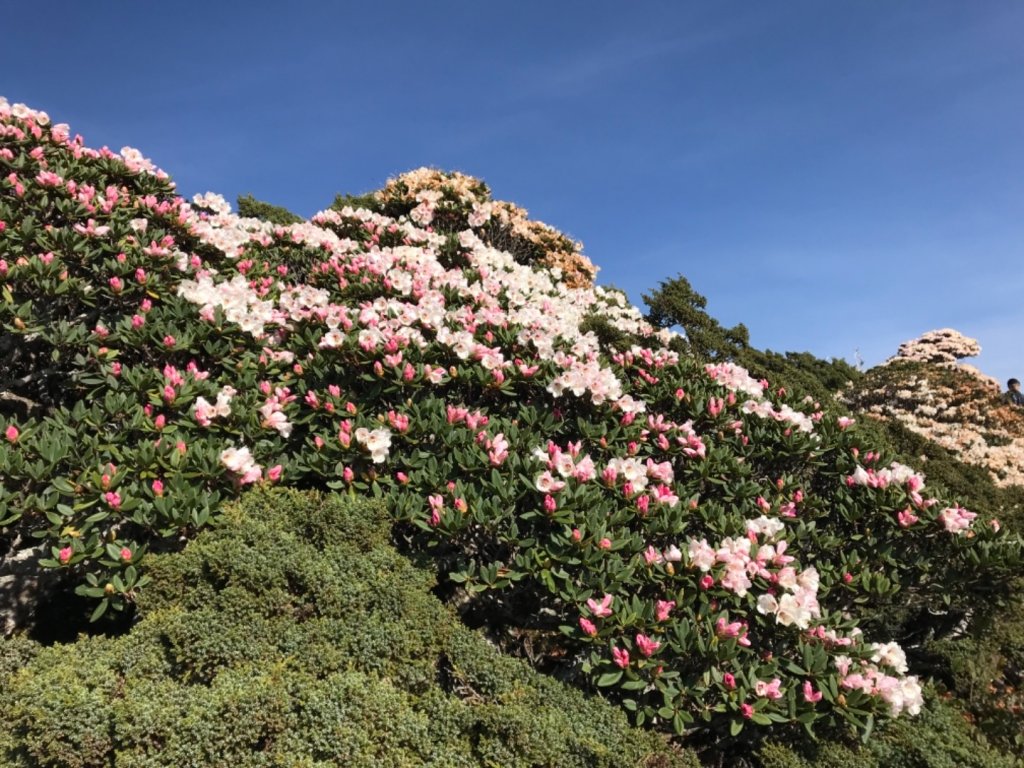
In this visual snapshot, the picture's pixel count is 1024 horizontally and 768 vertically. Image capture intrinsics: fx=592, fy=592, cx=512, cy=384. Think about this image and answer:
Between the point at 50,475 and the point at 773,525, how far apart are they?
4039 mm

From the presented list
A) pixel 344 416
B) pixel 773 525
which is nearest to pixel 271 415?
pixel 344 416

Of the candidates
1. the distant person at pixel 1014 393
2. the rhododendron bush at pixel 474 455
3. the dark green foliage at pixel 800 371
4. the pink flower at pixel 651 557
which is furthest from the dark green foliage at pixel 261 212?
the distant person at pixel 1014 393

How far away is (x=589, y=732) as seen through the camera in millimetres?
2555

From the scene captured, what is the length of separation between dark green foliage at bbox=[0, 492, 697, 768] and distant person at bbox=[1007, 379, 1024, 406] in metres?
15.7

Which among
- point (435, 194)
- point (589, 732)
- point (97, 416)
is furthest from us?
point (435, 194)

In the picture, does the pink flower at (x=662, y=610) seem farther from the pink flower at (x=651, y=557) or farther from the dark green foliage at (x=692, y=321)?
the dark green foliage at (x=692, y=321)

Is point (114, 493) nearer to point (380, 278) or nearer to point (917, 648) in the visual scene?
point (380, 278)

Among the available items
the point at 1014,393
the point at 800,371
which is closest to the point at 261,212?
the point at 800,371

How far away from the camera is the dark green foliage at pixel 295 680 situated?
223 centimetres

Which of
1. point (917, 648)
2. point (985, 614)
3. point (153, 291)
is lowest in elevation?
point (917, 648)

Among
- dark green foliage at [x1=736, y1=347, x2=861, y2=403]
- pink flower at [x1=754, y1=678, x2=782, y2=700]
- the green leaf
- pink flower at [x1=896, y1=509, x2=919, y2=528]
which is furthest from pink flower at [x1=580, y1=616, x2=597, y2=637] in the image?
dark green foliage at [x1=736, y1=347, x2=861, y2=403]

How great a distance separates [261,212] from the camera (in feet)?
34.0

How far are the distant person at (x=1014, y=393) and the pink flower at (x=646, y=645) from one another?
15221mm

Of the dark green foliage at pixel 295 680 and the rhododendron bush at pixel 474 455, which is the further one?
the rhododendron bush at pixel 474 455
